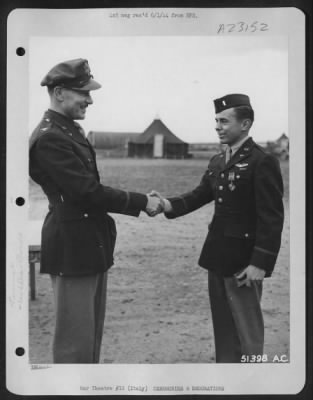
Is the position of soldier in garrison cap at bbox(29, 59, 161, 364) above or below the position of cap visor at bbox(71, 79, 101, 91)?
below

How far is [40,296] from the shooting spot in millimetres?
1013

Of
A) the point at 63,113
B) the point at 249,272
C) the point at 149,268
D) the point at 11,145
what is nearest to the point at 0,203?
the point at 11,145

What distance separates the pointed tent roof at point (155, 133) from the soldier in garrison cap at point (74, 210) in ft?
0.39

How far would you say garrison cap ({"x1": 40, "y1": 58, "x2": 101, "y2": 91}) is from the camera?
3.26 feet

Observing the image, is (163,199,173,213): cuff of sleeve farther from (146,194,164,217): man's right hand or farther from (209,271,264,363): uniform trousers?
(209,271,264,363): uniform trousers

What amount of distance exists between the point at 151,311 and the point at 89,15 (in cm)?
70

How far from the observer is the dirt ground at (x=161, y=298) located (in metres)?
1.01

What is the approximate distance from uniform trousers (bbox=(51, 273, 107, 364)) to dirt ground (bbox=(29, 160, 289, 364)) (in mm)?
19

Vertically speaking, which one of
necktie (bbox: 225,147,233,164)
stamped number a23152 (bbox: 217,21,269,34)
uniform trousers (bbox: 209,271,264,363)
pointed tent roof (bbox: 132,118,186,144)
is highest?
stamped number a23152 (bbox: 217,21,269,34)

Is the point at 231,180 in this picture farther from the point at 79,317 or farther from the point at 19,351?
the point at 19,351

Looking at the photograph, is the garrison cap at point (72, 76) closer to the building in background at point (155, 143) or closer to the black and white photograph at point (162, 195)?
the black and white photograph at point (162, 195)

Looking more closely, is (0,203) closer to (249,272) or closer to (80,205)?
(80,205)

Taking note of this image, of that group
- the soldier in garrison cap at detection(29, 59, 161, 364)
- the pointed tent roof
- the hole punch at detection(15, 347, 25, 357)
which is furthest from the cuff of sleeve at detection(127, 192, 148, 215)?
the hole punch at detection(15, 347, 25, 357)

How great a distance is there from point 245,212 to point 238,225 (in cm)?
3
